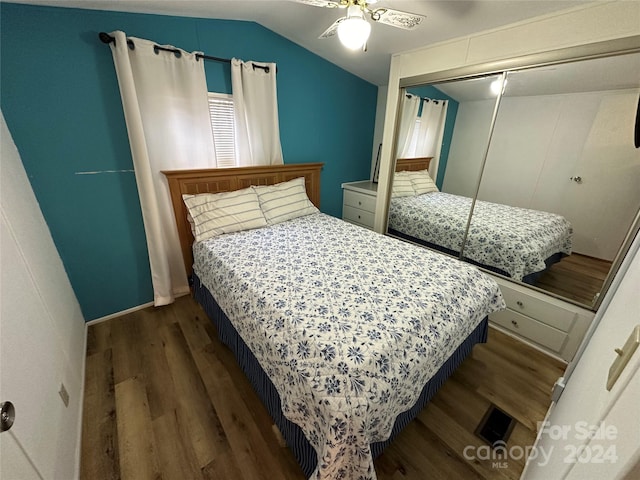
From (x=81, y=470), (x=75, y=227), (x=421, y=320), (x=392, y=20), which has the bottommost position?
(x=81, y=470)

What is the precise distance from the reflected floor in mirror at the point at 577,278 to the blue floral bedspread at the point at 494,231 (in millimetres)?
74

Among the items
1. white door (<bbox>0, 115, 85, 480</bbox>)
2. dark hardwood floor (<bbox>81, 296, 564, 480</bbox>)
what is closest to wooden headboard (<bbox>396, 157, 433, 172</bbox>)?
dark hardwood floor (<bbox>81, 296, 564, 480</bbox>)

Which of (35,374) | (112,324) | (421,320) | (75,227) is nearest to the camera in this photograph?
(35,374)

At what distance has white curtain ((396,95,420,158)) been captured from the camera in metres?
2.34

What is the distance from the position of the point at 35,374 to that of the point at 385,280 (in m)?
1.61

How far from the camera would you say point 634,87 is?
4.33 feet

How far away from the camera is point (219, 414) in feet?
4.56

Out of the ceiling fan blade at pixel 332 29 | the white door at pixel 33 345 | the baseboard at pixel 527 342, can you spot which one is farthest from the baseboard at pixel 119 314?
the baseboard at pixel 527 342

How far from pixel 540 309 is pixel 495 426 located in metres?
0.94

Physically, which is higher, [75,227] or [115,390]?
A: [75,227]

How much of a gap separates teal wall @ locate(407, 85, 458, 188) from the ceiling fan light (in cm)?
121

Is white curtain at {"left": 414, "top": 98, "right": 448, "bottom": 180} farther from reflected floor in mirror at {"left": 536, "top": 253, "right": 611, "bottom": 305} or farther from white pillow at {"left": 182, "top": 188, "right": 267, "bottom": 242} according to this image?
white pillow at {"left": 182, "top": 188, "right": 267, "bottom": 242}

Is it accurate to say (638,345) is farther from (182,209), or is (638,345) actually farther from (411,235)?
(182,209)

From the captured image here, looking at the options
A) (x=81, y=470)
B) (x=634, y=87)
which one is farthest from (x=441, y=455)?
(x=634, y=87)
